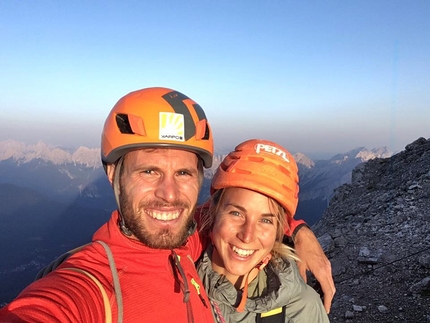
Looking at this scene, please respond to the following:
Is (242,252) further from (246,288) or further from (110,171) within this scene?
(110,171)

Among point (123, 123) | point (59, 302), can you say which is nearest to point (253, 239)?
point (123, 123)

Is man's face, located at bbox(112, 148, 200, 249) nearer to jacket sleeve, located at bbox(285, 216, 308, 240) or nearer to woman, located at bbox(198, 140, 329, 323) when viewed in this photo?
woman, located at bbox(198, 140, 329, 323)

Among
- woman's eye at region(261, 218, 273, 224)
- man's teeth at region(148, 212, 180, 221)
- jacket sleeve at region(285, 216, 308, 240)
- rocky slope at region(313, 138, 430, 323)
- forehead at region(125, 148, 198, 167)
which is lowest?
rocky slope at region(313, 138, 430, 323)

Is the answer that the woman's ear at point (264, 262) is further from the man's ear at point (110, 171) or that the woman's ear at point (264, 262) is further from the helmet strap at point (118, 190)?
the man's ear at point (110, 171)

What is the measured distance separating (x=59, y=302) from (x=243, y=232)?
6.26 ft

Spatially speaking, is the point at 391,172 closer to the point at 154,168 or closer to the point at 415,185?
the point at 415,185

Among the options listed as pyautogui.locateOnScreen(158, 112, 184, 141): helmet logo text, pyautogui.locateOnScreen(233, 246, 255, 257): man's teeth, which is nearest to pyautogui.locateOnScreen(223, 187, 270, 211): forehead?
pyautogui.locateOnScreen(233, 246, 255, 257): man's teeth

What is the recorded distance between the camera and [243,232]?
11.4 feet

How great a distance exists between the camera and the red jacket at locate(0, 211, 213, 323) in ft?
6.79

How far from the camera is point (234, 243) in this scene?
3.50 metres

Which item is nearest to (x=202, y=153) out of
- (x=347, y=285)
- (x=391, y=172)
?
(x=347, y=285)

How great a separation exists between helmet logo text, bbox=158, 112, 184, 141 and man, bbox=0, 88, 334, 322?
1 cm

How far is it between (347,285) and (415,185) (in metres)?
8.63

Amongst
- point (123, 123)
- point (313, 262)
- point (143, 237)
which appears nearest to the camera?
point (143, 237)
